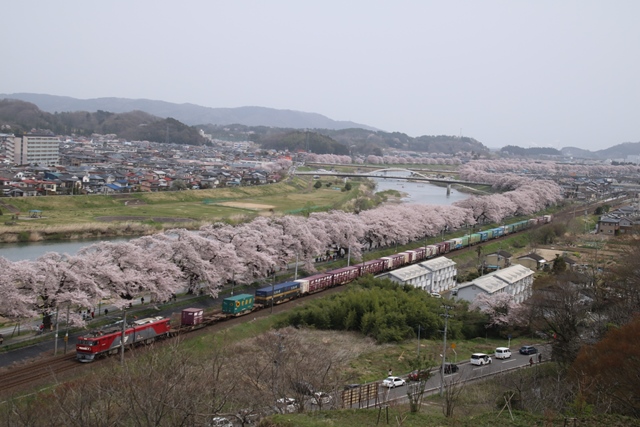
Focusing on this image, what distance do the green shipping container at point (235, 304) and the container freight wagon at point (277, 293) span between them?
29.5 inches

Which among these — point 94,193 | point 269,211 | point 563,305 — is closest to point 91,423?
point 563,305

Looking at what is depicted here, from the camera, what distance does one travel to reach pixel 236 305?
16.9 metres

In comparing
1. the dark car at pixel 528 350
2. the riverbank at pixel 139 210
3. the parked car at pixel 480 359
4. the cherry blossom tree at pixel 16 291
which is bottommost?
the riverbank at pixel 139 210

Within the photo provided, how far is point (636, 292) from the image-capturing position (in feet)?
51.0

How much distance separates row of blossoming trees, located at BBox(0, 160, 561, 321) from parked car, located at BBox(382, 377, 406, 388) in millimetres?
7070

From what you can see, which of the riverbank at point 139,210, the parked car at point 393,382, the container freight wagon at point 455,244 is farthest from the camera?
the container freight wagon at point 455,244

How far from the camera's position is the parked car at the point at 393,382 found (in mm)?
11430

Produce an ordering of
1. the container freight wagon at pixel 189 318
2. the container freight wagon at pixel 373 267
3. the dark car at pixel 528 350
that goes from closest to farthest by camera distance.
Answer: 1. the dark car at pixel 528 350
2. the container freight wagon at pixel 189 318
3. the container freight wagon at pixel 373 267

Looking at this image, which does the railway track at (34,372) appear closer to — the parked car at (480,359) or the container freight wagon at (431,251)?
the parked car at (480,359)

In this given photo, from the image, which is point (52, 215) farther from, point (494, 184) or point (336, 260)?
point (494, 184)

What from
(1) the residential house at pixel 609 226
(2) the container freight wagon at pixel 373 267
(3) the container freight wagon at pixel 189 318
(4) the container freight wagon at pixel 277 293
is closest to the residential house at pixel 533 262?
(2) the container freight wagon at pixel 373 267

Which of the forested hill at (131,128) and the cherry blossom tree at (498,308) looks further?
the forested hill at (131,128)

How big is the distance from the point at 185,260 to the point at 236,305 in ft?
9.31

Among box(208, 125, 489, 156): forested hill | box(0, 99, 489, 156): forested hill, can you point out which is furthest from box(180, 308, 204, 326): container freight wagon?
box(208, 125, 489, 156): forested hill
